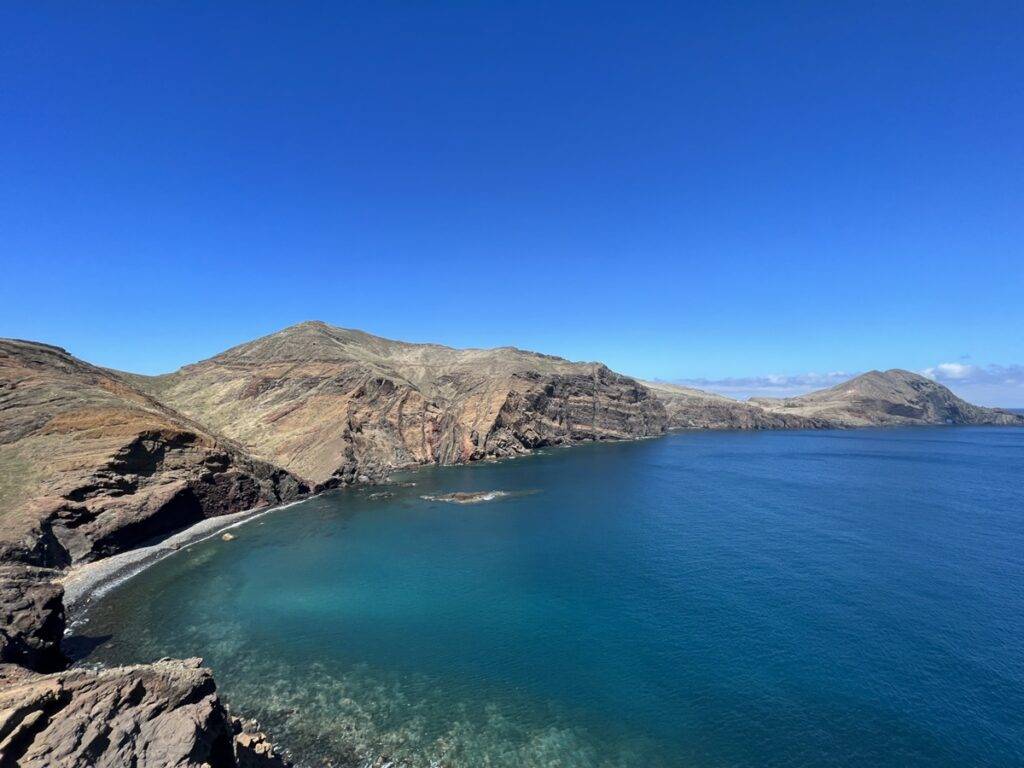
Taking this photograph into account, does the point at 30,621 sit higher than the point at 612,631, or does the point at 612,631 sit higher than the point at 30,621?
the point at 30,621

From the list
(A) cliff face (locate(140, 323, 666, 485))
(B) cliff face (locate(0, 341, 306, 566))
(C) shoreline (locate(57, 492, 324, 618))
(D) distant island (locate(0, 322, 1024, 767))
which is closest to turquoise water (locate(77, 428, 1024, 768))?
(C) shoreline (locate(57, 492, 324, 618))

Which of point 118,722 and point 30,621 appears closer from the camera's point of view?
point 118,722

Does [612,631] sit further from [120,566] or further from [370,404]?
[370,404]

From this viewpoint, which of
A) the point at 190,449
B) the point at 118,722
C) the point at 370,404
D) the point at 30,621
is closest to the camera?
the point at 118,722

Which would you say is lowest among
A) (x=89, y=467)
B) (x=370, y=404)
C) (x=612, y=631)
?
(x=612, y=631)

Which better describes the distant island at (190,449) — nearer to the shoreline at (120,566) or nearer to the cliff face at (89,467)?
the cliff face at (89,467)

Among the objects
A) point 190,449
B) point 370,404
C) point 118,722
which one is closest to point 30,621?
point 118,722

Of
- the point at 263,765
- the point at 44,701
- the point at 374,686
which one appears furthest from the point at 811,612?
the point at 44,701

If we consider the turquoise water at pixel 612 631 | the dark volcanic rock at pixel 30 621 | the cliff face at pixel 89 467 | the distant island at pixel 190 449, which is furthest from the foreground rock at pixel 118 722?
the cliff face at pixel 89 467
